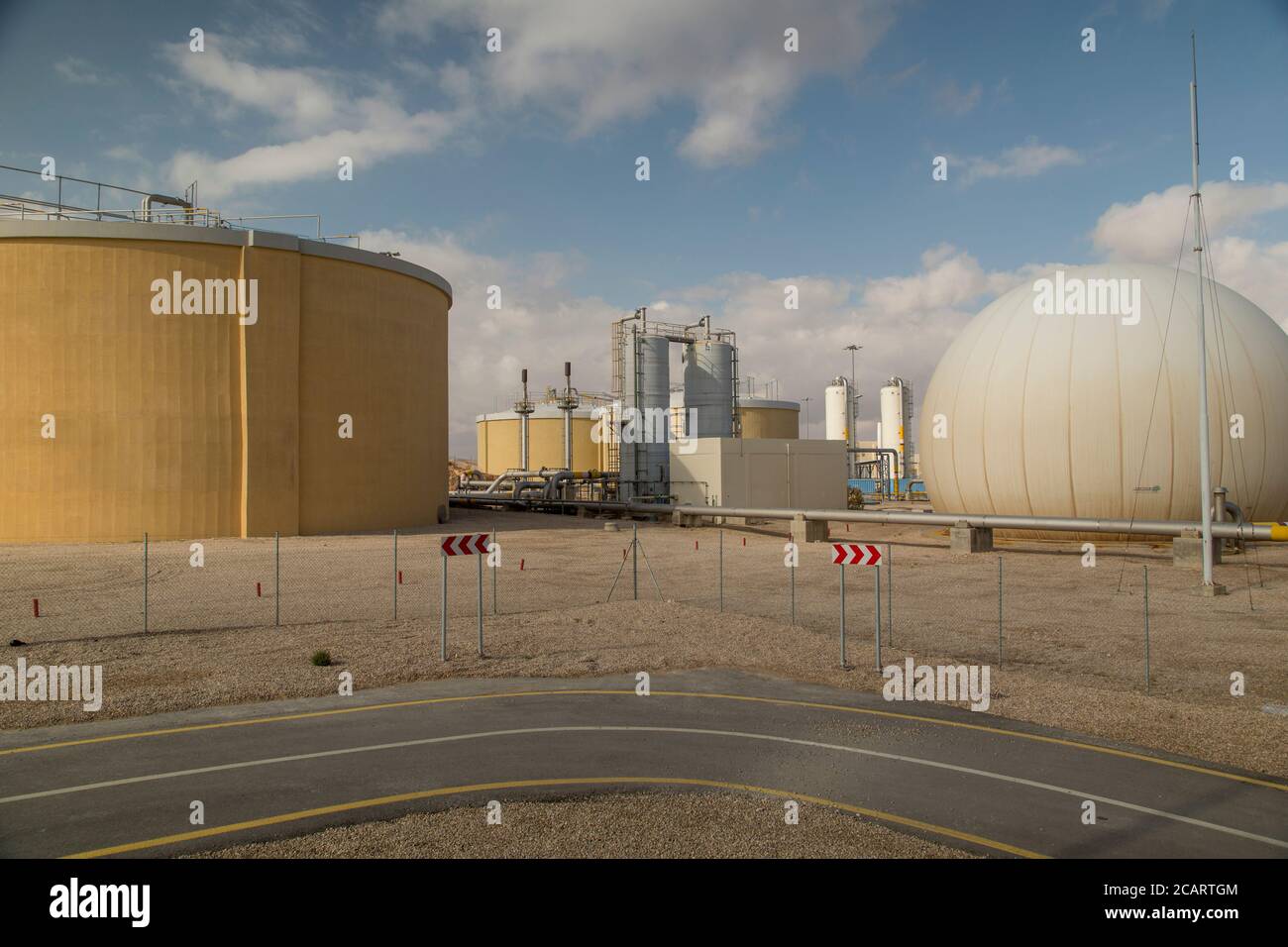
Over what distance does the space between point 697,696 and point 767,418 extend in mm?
71254

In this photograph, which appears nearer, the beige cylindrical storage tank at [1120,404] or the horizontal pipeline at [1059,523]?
the horizontal pipeline at [1059,523]

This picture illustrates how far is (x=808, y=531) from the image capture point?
111ft

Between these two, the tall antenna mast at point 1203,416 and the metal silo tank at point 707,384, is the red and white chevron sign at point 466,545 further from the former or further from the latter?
the metal silo tank at point 707,384

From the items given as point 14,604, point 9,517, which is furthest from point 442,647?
point 9,517

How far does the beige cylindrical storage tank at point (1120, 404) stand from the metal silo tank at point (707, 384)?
66.5ft

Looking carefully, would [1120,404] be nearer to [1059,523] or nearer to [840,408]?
[1059,523]

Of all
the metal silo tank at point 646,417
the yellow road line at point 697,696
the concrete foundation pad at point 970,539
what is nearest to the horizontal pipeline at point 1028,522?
the concrete foundation pad at point 970,539

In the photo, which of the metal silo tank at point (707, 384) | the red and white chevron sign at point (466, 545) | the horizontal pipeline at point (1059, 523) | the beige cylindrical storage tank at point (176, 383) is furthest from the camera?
the metal silo tank at point (707, 384)

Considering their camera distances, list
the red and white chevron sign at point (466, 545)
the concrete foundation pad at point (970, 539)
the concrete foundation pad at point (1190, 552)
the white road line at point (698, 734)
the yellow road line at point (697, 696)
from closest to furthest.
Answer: the white road line at point (698, 734) < the yellow road line at point (697, 696) < the red and white chevron sign at point (466, 545) < the concrete foundation pad at point (1190, 552) < the concrete foundation pad at point (970, 539)

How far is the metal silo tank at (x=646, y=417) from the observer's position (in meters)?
45.9

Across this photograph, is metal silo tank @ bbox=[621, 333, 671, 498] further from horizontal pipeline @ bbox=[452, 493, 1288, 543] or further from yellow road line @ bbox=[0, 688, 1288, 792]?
yellow road line @ bbox=[0, 688, 1288, 792]

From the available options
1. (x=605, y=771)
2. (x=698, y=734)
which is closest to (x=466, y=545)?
(x=698, y=734)

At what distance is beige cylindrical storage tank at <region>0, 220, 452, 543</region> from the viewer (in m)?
31.5
